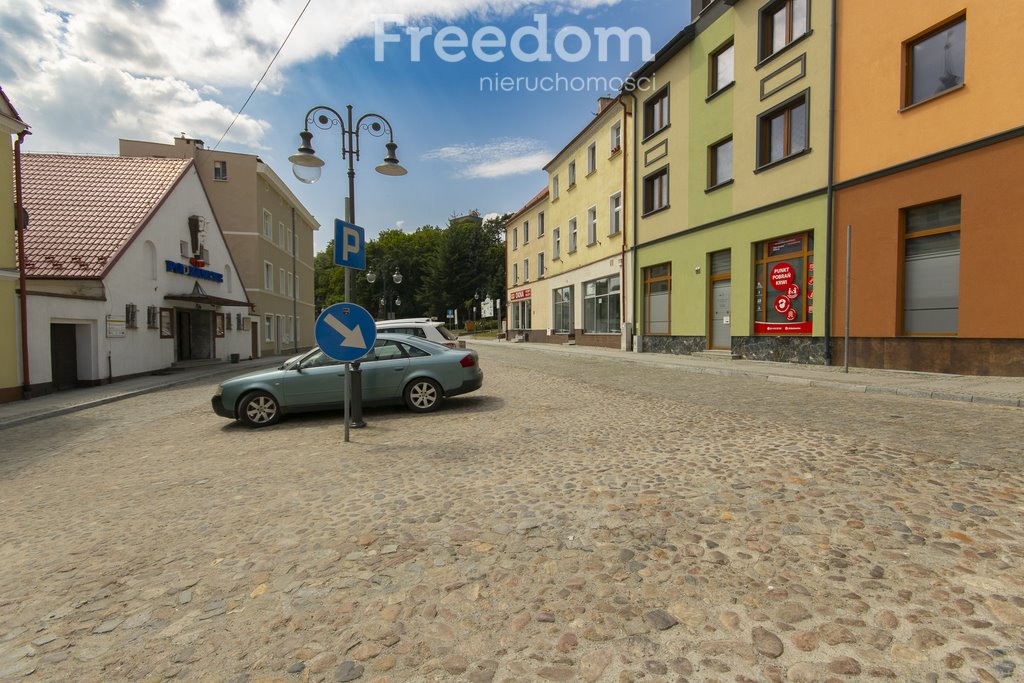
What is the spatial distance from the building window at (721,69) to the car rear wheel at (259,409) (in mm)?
16947

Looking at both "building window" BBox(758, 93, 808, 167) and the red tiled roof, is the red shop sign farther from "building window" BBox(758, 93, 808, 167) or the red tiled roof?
the red tiled roof

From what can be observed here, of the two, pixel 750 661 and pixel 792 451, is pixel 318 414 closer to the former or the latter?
pixel 792 451

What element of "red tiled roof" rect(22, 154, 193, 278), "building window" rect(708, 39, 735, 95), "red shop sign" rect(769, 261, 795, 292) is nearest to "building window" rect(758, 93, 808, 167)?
"building window" rect(708, 39, 735, 95)

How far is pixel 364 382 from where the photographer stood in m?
8.26

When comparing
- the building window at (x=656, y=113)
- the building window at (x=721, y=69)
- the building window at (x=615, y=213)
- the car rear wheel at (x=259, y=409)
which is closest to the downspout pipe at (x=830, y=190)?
the building window at (x=721, y=69)

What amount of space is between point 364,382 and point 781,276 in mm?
12554

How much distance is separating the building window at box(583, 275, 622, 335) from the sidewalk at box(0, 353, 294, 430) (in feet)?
54.6

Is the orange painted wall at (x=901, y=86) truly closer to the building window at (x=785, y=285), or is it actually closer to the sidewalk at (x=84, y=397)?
the building window at (x=785, y=285)

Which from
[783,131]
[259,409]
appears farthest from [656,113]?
[259,409]

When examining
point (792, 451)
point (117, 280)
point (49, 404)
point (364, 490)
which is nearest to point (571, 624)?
point (364, 490)

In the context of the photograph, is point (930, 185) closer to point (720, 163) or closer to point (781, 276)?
point (781, 276)

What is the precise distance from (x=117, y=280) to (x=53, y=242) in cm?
231

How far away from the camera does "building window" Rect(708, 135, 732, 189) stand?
17281 mm

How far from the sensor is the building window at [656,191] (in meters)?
20.7
